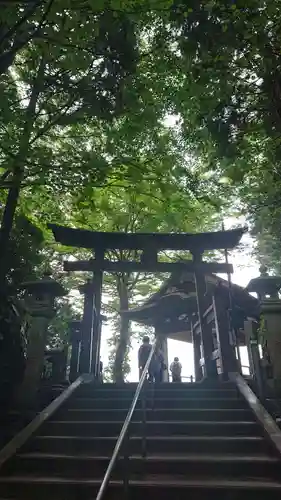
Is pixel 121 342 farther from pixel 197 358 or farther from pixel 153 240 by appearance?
pixel 153 240

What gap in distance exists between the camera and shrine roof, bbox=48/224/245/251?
34.2 ft

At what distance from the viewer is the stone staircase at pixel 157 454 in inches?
153

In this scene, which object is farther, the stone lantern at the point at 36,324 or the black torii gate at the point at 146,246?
the black torii gate at the point at 146,246

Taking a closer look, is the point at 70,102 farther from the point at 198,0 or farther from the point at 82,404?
the point at 82,404

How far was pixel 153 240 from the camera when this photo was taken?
34.9 feet

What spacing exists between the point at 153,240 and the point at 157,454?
6.69 meters

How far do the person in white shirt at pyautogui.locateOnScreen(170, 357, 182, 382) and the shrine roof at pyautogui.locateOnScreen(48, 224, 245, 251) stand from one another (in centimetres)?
741

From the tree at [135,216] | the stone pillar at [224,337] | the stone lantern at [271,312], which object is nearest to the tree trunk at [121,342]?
the tree at [135,216]

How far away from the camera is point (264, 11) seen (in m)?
4.62

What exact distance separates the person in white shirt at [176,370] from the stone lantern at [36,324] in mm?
9306

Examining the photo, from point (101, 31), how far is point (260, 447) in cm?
616

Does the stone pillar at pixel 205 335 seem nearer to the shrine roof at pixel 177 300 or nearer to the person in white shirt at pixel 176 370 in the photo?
the shrine roof at pixel 177 300

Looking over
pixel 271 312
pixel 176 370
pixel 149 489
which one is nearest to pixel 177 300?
pixel 176 370

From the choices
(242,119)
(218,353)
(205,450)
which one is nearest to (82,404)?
(205,450)
